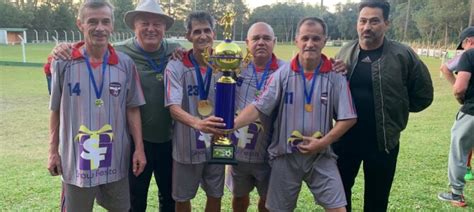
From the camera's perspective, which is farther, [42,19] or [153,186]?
[42,19]

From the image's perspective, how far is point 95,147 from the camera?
2998 mm

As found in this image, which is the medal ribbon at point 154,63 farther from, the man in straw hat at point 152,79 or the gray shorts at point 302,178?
the gray shorts at point 302,178

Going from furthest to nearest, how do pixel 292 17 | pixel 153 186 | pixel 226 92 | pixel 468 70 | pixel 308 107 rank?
1. pixel 292 17
2. pixel 153 186
3. pixel 468 70
4. pixel 308 107
5. pixel 226 92

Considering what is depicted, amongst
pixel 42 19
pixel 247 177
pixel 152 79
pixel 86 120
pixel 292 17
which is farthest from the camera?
pixel 42 19

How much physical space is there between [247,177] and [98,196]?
1229 mm

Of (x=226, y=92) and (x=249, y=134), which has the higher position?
(x=226, y=92)

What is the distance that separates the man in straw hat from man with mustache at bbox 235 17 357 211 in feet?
2.54

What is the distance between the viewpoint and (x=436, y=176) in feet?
19.7

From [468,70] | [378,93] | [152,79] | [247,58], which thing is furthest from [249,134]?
[468,70]

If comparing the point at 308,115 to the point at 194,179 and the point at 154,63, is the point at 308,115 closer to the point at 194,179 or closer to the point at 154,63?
the point at 194,179

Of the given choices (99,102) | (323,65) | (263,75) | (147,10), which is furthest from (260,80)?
(99,102)

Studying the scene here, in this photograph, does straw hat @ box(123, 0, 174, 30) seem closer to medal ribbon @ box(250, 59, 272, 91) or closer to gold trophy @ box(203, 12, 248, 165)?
gold trophy @ box(203, 12, 248, 165)

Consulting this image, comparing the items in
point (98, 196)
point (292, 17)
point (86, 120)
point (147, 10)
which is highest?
point (292, 17)

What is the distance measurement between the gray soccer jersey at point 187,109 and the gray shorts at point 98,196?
1.68 ft
